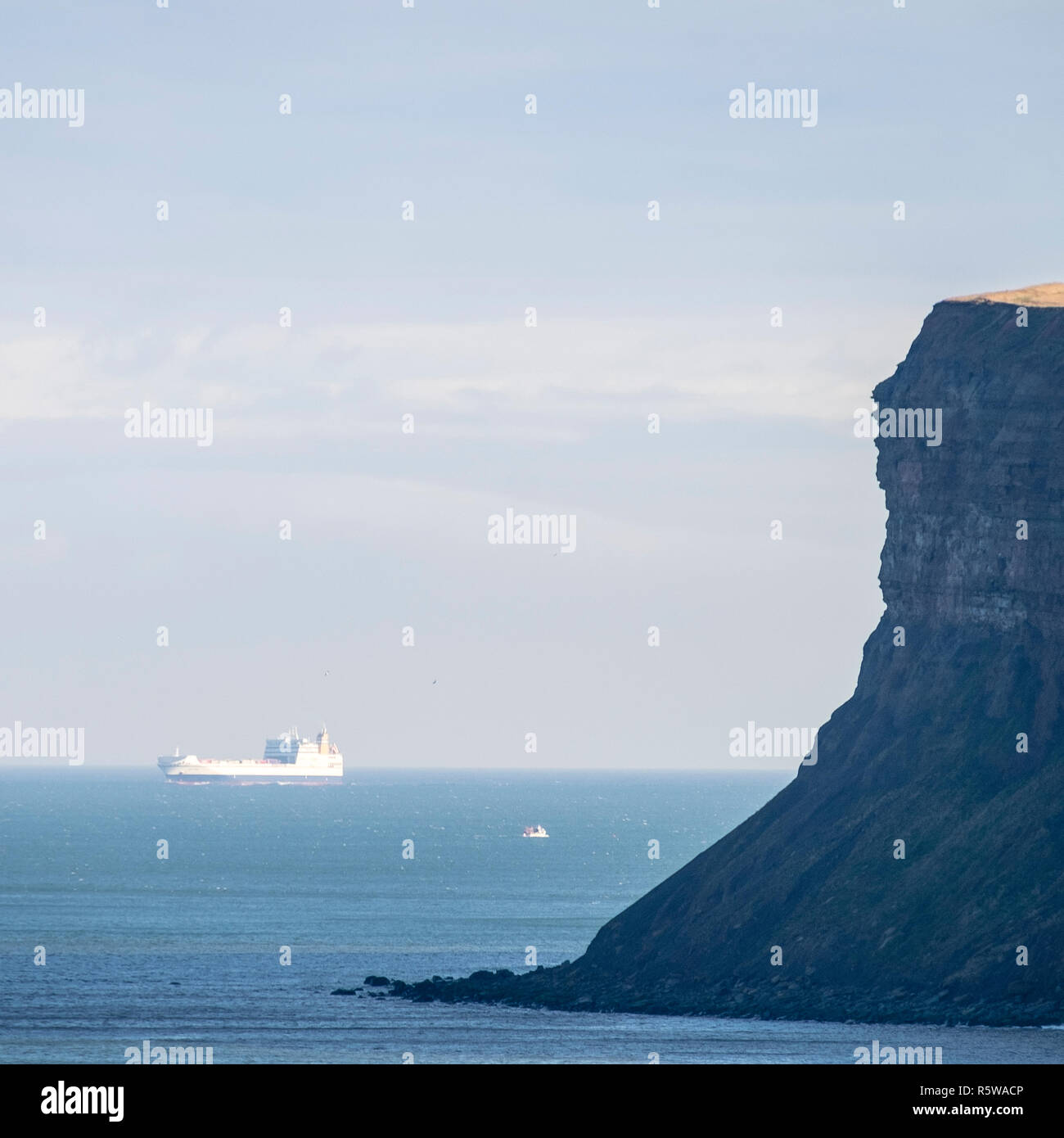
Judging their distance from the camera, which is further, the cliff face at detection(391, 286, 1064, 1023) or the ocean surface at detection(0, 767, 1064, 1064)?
the cliff face at detection(391, 286, 1064, 1023)

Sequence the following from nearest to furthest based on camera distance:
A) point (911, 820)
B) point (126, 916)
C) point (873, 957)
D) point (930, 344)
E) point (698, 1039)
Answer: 1. point (698, 1039)
2. point (873, 957)
3. point (911, 820)
4. point (930, 344)
5. point (126, 916)

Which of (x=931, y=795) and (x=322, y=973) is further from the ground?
(x=931, y=795)

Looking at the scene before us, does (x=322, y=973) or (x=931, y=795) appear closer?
(x=931, y=795)

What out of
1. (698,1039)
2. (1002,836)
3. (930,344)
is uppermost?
(930,344)

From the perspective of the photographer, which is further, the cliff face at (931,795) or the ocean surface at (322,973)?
the cliff face at (931,795)

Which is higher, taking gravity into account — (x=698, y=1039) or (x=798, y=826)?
(x=798, y=826)

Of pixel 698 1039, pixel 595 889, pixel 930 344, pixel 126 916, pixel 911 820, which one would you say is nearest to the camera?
pixel 698 1039
